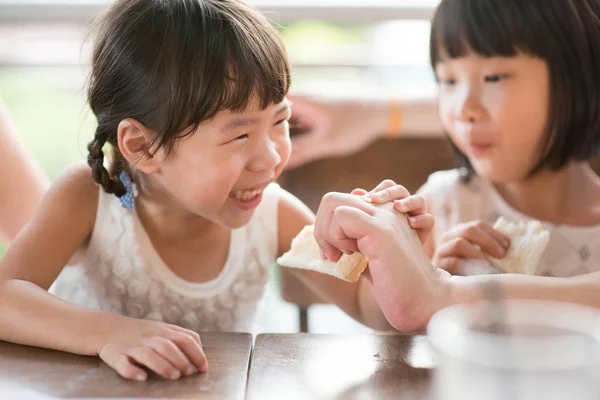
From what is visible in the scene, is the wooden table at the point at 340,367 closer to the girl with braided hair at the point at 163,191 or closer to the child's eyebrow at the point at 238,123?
the girl with braided hair at the point at 163,191

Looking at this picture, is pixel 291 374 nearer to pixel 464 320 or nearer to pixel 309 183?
pixel 464 320

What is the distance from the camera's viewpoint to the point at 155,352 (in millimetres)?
836

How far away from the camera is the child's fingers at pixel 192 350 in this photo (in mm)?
826

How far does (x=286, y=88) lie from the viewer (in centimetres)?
114

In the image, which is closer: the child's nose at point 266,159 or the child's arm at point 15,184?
the child's nose at point 266,159

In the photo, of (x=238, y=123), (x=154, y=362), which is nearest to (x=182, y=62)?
(x=238, y=123)

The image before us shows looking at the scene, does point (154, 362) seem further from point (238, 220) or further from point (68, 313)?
point (238, 220)

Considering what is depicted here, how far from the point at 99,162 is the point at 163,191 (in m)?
0.11

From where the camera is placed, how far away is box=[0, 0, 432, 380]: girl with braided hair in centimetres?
98

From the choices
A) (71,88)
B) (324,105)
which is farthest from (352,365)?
(71,88)

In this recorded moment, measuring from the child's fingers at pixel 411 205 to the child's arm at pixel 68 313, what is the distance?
0.30m

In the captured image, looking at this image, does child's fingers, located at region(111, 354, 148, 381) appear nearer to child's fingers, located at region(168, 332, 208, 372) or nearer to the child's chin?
child's fingers, located at region(168, 332, 208, 372)

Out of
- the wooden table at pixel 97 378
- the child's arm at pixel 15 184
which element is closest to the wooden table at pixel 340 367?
the wooden table at pixel 97 378

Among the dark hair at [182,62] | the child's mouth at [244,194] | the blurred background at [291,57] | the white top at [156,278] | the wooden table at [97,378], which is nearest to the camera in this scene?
the wooden table at [97,378]
